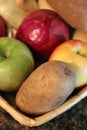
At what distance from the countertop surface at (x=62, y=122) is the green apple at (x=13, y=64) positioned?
0.23 ft

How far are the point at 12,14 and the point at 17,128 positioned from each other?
0.97 ft

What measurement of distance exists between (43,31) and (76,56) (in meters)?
0.11

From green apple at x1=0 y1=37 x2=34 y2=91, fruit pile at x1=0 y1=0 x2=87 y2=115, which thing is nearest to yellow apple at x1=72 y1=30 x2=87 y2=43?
fruit pile at x1=0 y1=0 x2=87 y2=115

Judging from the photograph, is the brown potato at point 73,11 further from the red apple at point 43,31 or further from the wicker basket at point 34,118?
the wicker basket at point 34,118

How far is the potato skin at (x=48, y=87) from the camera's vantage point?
0.47m

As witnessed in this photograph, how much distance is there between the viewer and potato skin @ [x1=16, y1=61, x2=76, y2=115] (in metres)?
0.47

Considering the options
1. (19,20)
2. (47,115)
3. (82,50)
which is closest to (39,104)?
(47,115)

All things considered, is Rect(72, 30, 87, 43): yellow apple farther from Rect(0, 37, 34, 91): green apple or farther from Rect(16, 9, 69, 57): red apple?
Rect(0, 37, 34, 91): green apple

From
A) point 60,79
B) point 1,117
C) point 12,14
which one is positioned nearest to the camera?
point 60,79

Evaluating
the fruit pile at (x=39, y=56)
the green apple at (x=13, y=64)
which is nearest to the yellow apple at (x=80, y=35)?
the fruit pile at (x=39, y=56)

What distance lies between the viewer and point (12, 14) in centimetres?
69

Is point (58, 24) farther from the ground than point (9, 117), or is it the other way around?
point (58, 24)

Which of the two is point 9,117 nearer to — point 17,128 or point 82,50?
point 17,128

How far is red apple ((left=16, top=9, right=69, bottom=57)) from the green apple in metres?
0.04
